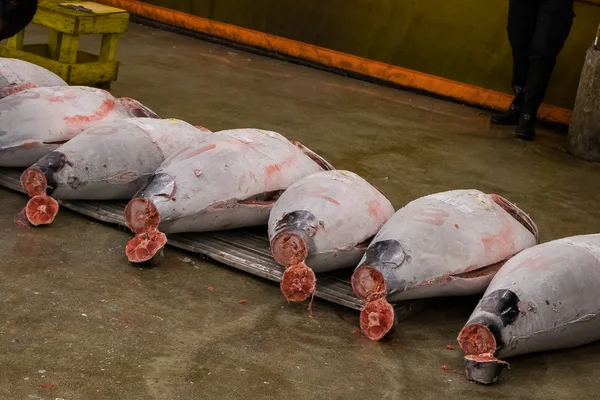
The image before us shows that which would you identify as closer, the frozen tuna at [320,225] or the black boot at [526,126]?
the frozen tuna at [320,225]

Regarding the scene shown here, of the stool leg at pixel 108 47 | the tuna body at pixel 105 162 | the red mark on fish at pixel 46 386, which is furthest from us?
the stool leg at pixel 108 47

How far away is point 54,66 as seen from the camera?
20.3 ft

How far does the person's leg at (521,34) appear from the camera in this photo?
664 centimetres

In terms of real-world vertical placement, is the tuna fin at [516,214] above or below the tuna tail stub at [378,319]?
above

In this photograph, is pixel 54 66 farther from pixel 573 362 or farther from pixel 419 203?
pixel 573 362

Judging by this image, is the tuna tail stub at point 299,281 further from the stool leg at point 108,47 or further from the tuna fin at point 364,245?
the stool leg at point 108,47

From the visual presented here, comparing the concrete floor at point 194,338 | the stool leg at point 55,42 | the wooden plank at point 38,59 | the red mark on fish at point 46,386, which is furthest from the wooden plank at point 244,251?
the stool leg at point 55,42

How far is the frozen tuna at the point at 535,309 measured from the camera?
313cm

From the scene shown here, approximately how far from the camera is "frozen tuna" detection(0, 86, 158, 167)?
13.9 ft

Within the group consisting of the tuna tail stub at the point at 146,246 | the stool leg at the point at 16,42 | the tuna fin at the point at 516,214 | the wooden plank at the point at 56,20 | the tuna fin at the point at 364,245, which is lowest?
the stool leg at the point at 16,42

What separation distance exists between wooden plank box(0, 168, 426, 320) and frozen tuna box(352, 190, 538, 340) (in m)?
0.16

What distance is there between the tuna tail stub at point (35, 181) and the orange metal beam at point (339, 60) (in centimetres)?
441

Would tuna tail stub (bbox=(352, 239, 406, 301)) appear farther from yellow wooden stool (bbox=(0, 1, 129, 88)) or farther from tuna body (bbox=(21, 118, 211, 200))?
yellow wooden stool (bbox=(0, 1, 129, 88))

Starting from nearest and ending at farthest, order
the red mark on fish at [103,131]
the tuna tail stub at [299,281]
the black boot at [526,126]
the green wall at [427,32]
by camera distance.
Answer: the tuna tail stub at [299,281]
the red mark on fish at [103,131]
the black boot at [526,126]
the green wall at [427,32]
